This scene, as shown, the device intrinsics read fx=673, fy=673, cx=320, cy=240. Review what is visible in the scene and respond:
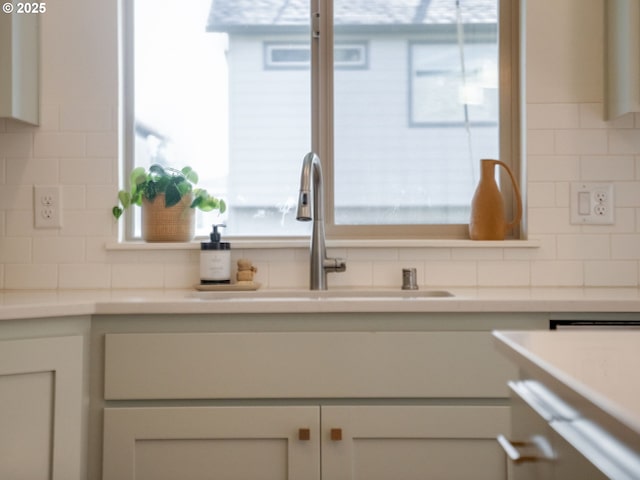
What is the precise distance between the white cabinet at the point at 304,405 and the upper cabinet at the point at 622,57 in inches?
35.5

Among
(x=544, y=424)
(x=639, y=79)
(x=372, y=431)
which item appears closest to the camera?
(x=544, y=424)

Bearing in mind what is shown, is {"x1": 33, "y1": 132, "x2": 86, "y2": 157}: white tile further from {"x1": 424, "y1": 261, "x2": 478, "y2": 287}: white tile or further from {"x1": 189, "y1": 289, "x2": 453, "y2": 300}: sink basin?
{"x1": 424, "y1": 261, "x2": 478, "y2": 287}: white tile

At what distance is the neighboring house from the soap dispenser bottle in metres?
0.29

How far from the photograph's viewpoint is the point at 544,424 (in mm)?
770

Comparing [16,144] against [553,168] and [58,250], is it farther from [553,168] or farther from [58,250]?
[553,168]

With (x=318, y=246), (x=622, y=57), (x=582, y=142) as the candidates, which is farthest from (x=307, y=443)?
(x=622, y=57)

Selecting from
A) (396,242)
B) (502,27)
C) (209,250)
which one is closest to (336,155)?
(396,242)

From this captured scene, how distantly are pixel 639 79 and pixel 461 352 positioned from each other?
987 millimetres

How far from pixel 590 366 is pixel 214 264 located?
147 cm

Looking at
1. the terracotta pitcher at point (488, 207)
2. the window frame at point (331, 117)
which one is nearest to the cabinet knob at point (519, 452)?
the terracotta pitcher at point (488, 207)

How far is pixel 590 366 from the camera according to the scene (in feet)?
2.31

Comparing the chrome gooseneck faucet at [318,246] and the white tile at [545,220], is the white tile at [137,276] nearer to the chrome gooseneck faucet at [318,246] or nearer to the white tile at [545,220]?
the chrome gooseneck faucet at [318,246]

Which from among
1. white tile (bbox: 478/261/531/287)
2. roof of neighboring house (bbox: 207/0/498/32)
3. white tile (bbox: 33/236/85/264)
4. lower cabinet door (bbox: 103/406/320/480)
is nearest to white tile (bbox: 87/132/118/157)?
white tile (bbox: 33/236/85/264)

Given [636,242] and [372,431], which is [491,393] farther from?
[636,242]
